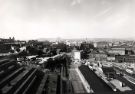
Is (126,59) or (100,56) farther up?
(100,56)

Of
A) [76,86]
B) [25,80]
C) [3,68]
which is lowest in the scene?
[76,86]

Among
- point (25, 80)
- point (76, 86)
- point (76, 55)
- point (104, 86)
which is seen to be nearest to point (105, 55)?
point (76, 55)

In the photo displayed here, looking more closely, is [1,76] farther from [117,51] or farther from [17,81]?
[117,51]

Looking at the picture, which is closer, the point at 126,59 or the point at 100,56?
the point at 126,59

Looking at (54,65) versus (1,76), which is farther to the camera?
(54,65)

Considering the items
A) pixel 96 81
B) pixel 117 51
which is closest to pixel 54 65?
pixel 96 81

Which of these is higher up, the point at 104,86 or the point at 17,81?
the point at 17,81

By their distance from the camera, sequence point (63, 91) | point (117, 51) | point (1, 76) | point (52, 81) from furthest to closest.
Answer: point (117, 51) → point (52, 81) → point (63, 91) → point (1, 76)

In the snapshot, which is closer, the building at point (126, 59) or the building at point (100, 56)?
the building at point (126, 59)

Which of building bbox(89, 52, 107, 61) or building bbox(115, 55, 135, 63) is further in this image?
building bbox(89, 52, 107, 61)

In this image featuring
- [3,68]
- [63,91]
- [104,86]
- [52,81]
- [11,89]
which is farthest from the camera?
[52,81]
